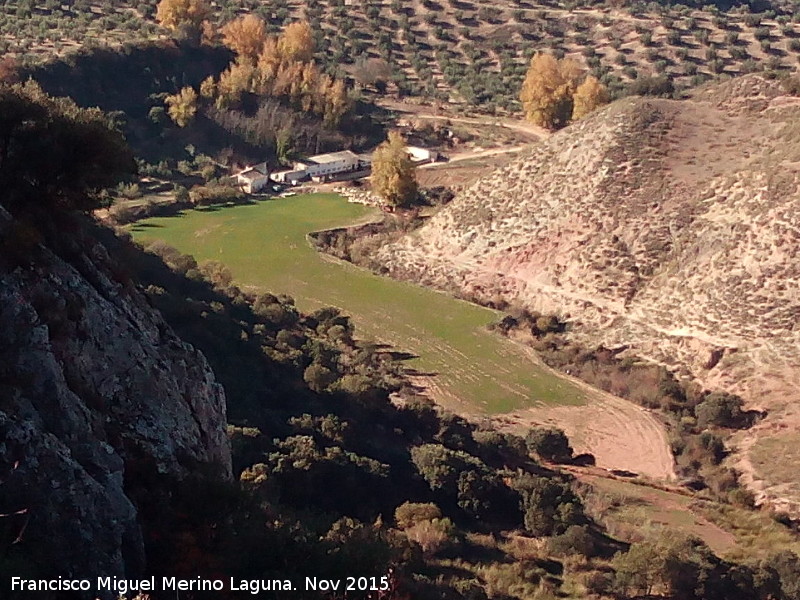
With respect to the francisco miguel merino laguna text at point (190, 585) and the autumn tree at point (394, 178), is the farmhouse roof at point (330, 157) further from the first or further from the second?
the francisco miguel merino laguna text at point (190, 585)

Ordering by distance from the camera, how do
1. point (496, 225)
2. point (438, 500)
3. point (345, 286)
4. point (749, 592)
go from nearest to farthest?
1. point (749, 592)
2. point (438, 500)
3. point (345, 286)
4. point (496, 225)

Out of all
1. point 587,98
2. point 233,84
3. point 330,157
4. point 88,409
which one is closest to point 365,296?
point 330,157

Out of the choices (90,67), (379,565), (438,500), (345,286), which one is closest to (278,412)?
(438,500)

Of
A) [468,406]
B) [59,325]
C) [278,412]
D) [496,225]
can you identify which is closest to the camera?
[59,325]

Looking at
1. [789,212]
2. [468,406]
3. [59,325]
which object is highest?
[59,325]

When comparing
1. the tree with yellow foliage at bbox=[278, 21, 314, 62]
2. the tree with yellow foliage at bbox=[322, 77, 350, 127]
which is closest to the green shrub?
the tree with yellow foliage at bbox=[322, 77, 350, 127]

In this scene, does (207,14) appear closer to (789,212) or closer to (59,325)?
(789,212)

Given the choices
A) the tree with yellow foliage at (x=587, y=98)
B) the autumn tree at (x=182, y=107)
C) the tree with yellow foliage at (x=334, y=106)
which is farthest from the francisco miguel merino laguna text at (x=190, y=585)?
the tree with yellow foliage at (x=587, y=98)
